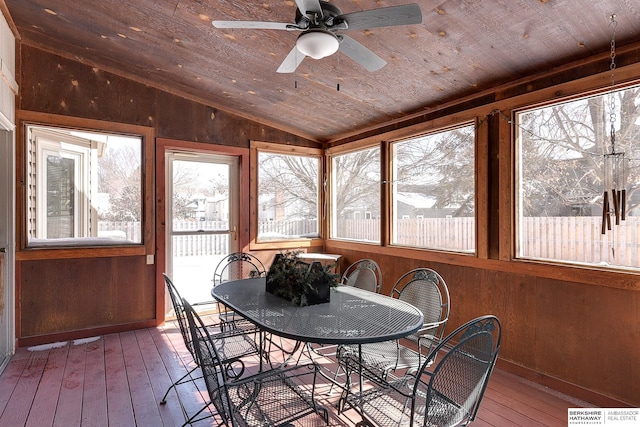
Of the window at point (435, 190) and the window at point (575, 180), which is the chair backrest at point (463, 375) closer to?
the window at point (575, 180)

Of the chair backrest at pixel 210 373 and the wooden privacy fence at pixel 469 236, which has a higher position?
the wooden privacy fence at pixel 469 236

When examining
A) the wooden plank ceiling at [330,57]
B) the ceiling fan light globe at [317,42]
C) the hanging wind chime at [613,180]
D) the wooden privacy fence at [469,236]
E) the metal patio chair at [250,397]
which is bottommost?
the metal patio chair at [250,397]

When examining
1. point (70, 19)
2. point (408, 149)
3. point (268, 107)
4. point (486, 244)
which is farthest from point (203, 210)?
point (486, 244)

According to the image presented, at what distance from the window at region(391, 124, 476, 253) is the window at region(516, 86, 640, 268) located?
513mm

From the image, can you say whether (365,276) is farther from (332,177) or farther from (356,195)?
(332,177)

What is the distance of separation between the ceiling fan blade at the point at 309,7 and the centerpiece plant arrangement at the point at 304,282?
→ 1.49 meters

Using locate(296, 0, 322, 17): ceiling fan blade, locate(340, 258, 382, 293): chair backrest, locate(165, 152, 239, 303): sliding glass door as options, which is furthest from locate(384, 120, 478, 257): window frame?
locate(165, 152, 239, 303): sliding glass door

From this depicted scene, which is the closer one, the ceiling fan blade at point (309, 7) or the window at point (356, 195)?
the ceiling fan blade at point (309, 7)

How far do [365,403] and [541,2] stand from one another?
2.43 m

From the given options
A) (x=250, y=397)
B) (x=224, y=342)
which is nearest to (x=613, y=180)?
(x=250, y=397)

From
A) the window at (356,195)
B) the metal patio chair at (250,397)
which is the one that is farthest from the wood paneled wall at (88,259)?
the metal patio chair at (250,397)

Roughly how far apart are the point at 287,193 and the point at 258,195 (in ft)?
1.57

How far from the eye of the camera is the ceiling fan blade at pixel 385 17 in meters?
1.74

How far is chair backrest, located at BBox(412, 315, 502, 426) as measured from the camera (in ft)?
5.00
